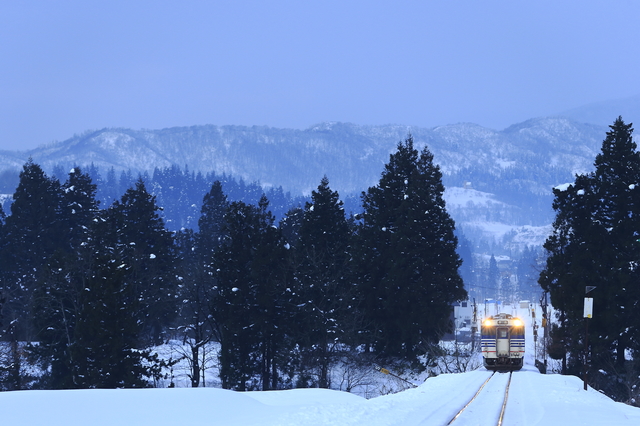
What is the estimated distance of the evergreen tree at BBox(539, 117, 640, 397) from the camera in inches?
1946

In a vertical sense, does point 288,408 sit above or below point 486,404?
above

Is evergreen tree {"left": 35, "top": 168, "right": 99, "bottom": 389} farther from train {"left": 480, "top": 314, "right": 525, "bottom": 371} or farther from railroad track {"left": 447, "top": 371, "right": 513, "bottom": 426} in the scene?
railroad track {"left": 447, "top": 371, "right": 513, "bottom": 426}

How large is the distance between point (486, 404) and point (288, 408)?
9.21 m

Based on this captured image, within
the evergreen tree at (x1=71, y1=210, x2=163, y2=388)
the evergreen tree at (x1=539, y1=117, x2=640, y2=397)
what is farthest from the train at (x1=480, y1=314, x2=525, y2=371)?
the evergreen tree at (x1=71, y1=210, x2=163, y2=388)

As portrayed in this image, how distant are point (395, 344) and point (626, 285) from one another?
66.2 ft

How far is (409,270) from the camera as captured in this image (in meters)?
60.8

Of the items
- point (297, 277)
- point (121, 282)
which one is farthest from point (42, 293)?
point (297, 277)

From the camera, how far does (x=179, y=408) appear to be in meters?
20.0

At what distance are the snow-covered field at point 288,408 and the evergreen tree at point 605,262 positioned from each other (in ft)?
65.2

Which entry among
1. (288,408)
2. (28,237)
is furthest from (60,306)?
(288,408)

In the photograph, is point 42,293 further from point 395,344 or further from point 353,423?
point 353,423

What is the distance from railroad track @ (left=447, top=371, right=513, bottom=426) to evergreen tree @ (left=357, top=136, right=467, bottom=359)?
21.2 m

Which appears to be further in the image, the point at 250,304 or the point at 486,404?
the point at 250,304

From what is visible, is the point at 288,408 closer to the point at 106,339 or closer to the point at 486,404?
the point at 486,404
